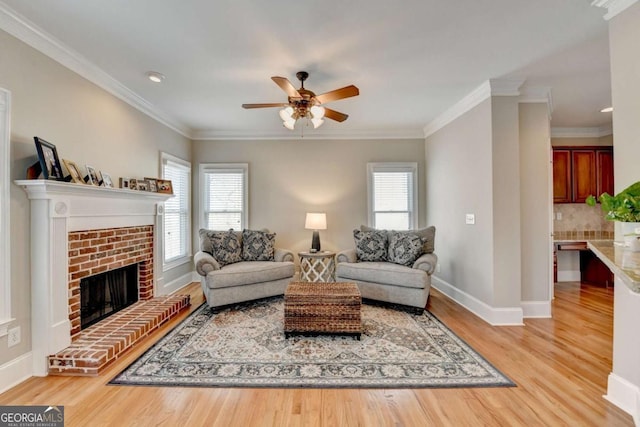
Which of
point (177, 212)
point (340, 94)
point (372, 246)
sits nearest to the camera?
point (340, 94)

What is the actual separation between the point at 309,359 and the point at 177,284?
3005 mm

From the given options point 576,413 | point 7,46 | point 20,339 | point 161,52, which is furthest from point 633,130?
point 20,339

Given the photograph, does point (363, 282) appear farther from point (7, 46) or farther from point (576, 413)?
point (7, 46)

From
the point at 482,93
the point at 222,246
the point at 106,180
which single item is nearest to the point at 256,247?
the point at 222,246

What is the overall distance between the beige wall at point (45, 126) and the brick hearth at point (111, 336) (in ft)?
0.99

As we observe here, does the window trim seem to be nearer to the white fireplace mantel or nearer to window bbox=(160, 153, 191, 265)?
window bbox=(160, 153, 191, 265)

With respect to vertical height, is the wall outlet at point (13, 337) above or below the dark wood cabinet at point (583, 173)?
below

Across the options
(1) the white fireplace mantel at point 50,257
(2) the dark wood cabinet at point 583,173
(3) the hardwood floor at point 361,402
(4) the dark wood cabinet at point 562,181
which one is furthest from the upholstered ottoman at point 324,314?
(2) the dark wood cabinet at point 583,173

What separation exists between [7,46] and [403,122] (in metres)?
4.40

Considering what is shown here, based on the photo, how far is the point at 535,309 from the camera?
3396 mm

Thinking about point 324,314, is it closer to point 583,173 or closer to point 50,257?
point 50,257

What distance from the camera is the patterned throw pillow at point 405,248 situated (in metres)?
3.90

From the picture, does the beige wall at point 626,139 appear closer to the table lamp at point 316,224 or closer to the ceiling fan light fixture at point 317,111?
the ceiling fan light fixture at point 317,111

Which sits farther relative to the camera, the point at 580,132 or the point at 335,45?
the point at 580,132
